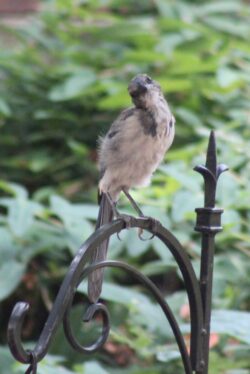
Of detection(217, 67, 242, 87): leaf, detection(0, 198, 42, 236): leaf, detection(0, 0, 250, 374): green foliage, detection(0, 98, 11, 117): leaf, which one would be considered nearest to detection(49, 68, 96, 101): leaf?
detection(0, 0, 250, 374): green foliage

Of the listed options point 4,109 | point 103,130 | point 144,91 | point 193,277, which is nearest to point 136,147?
point 144,91

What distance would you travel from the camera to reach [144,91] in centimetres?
223

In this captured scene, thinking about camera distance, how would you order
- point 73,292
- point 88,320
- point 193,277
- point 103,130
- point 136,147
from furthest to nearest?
point 103,130 < point 136,147 < point 193,277 < point 88,320 < point 73,292

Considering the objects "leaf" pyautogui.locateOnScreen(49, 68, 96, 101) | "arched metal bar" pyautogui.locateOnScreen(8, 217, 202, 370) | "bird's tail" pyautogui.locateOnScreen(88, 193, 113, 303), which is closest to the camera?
"arched metal bar" pyautogui.locateOnScreen(8, 217, 202, 370)

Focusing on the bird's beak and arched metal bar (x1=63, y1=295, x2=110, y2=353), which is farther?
the bird's beak

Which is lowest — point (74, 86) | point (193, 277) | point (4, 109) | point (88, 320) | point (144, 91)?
point (88, 320)

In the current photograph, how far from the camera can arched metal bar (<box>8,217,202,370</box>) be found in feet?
4.83

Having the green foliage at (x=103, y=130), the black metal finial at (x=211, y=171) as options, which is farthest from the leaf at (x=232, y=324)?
the black metal finial at (x=211, y=171)

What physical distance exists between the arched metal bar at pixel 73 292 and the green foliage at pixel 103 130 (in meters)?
0.71

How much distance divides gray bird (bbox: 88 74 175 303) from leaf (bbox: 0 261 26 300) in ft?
2.52

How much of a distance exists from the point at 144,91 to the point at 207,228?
0.44 metres

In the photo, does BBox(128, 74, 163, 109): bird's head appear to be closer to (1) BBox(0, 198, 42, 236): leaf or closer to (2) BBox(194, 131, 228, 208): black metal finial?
(2) BBox(194, 131, 228, 208): black metal finial

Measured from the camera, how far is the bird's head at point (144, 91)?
2172mm

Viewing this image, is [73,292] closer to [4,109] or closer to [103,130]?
[4,109]
